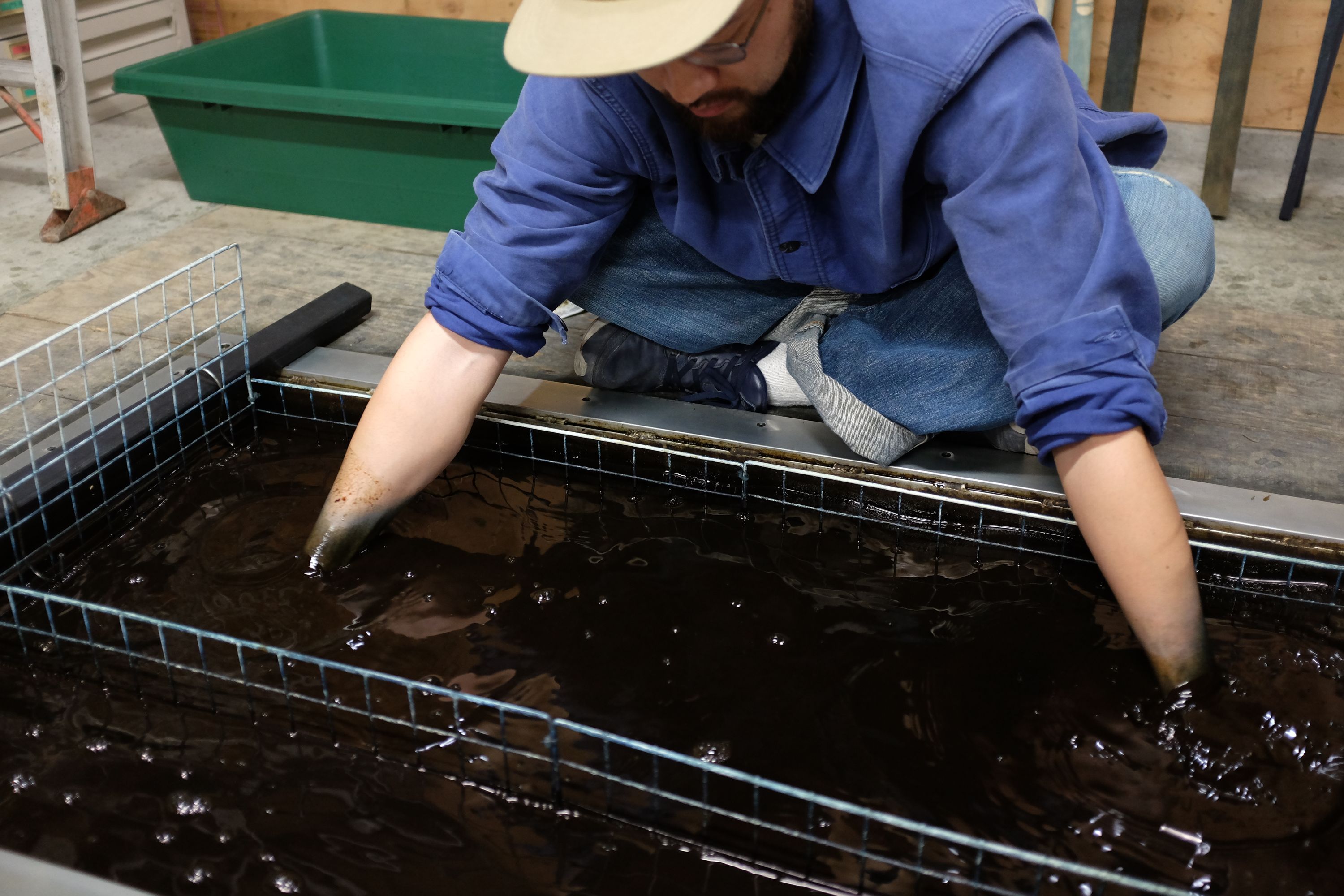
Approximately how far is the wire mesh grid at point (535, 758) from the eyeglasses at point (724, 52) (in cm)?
63

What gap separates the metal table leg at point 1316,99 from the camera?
2254 millimetres

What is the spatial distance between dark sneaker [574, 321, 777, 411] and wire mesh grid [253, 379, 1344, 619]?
0.15 meters

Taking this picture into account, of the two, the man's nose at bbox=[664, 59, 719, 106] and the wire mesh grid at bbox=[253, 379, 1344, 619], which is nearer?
the man's nose at bbox=[664, 59, 719, 106]

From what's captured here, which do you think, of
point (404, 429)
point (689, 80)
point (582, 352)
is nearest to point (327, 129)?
point (582, 352)

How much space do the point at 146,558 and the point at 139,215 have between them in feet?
4.54

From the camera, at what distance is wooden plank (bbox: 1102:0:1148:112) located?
2.49 m

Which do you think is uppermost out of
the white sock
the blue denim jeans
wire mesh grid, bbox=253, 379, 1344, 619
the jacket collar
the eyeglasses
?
the eyeglasses

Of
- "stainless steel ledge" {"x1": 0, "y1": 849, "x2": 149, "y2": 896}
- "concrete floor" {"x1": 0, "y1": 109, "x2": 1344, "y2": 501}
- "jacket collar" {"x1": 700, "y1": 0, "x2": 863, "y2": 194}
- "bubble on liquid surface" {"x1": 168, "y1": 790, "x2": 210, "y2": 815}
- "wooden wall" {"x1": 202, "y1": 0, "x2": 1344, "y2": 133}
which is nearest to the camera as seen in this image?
"stainless steel ledge" {"x1": 0, "y1": 849, "x2": 149, "y2": 896}

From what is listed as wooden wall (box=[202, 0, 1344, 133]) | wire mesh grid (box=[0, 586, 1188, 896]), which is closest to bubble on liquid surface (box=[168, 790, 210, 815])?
wire mesh grid (box=[0, 586, 1188, 896])

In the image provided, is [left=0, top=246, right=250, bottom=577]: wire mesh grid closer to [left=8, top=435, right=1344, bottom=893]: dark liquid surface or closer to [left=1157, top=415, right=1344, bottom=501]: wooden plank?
[left=8, top=435, right=1344, bottom=893]: dark liquid surface

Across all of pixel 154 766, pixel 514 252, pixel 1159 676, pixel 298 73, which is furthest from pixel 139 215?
pixel 1159 676

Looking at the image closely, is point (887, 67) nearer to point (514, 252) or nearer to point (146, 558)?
point (514, 252)

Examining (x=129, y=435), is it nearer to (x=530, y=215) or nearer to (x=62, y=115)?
(x=530, y=215)

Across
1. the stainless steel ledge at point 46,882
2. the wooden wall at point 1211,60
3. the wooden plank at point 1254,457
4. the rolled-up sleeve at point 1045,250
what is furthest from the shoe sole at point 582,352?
the wooden wall at point 1211,60
